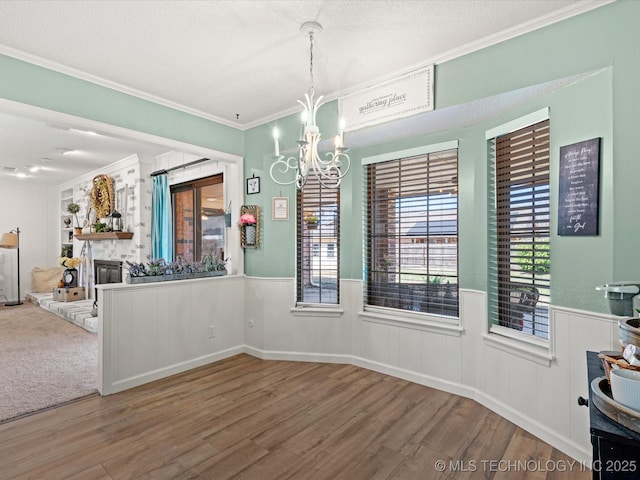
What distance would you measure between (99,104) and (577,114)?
3.65 m

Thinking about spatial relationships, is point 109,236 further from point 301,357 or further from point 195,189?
point 301,357

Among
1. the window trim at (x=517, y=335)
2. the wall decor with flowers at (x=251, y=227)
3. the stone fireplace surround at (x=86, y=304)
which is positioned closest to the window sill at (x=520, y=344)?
the window trim at (x=517, y=335)

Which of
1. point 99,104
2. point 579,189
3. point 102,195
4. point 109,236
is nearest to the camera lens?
point 579,189

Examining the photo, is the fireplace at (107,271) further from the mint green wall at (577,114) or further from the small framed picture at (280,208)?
the mint green wall at (577,114)

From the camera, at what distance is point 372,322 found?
3.74 meters

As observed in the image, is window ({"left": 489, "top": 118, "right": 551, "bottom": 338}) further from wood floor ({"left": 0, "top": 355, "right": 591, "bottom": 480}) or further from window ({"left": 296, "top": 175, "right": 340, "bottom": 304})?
window ({"left": 296, "top": 175, "right": 340, "bottom": 304})

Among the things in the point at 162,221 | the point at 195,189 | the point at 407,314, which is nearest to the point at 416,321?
the point at 407,314

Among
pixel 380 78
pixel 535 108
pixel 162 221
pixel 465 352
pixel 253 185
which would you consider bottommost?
pixel 465 352

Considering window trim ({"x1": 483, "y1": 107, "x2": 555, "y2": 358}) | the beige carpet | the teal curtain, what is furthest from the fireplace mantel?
window trim ({"x1": 483, "y1": 107, "x2": 555, "y2": 358})

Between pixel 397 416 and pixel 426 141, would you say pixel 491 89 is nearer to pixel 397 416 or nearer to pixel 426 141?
pixel 426 141

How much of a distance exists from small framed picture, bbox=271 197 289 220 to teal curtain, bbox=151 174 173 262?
246 cm

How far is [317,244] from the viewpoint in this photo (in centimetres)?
402

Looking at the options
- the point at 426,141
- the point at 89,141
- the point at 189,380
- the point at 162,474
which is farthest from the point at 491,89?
the point at 89,141

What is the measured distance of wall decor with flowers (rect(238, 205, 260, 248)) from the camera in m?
4.14
